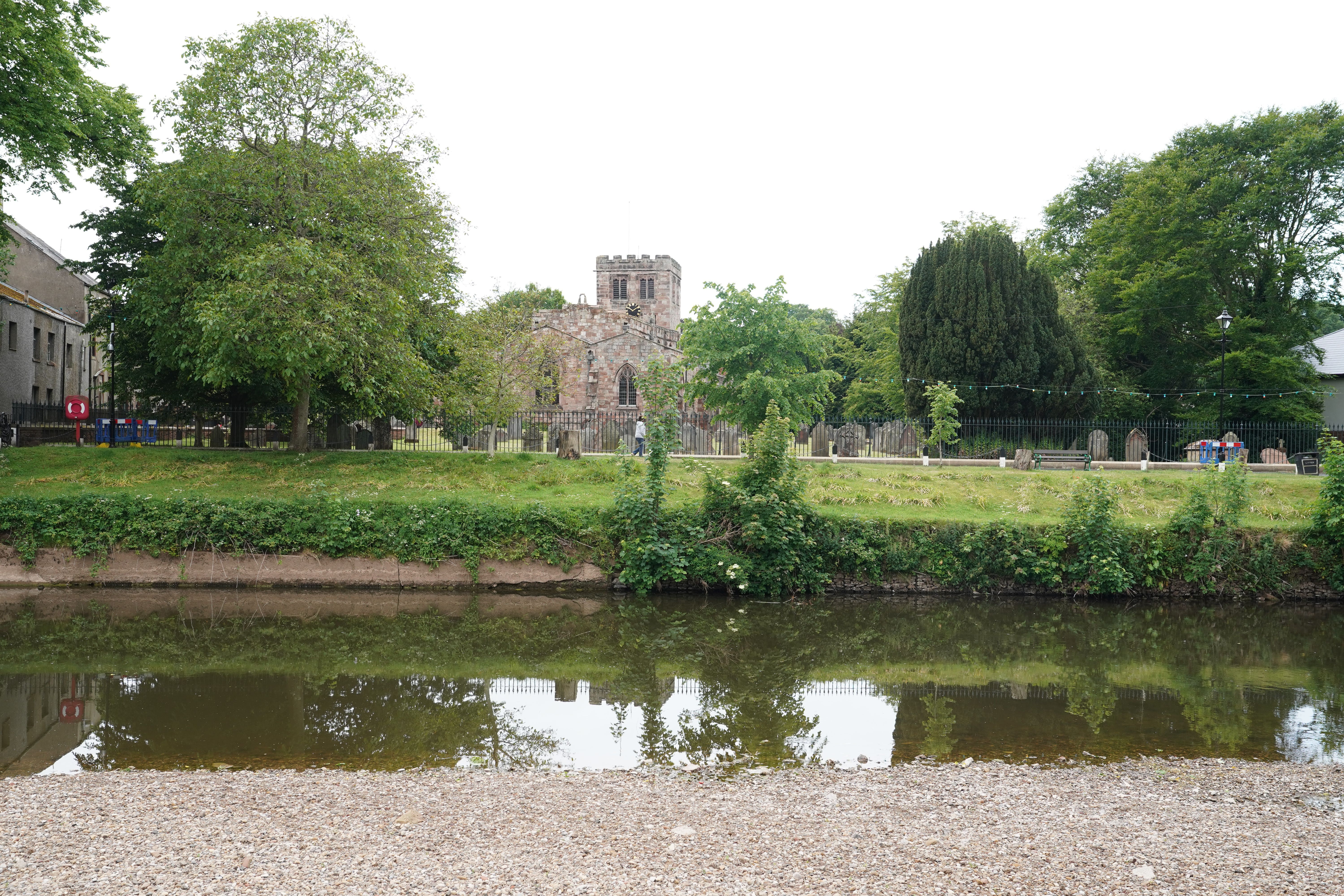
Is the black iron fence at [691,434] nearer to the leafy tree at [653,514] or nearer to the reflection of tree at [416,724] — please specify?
the leafy tree at [653,514]

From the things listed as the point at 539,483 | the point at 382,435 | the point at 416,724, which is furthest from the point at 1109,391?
the point at 416,724

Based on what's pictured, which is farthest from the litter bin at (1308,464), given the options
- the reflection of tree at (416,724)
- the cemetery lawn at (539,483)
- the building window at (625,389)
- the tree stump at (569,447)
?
the building window at (625,389)

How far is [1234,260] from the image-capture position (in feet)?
109

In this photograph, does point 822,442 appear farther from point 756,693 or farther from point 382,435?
point 756,693

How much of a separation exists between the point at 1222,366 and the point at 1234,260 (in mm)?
7309

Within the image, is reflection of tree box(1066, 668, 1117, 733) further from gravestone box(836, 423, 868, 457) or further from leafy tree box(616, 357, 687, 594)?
gravestone box(836, 423, 868, 457)

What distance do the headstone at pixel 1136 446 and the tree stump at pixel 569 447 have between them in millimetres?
15670

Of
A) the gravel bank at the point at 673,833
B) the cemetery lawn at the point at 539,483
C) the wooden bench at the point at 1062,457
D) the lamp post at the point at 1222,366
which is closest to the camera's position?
the gravel bank at the point at 673,833

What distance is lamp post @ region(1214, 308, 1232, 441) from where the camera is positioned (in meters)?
27.1

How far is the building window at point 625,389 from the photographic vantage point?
57969mm

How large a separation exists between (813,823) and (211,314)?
15861mm

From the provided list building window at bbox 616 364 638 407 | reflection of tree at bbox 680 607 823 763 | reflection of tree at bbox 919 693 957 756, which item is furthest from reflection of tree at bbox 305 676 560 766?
building window at bbox 616 364 638 407

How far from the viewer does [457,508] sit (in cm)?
1677

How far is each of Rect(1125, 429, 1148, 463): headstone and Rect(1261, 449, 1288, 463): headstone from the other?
286 centimetres
